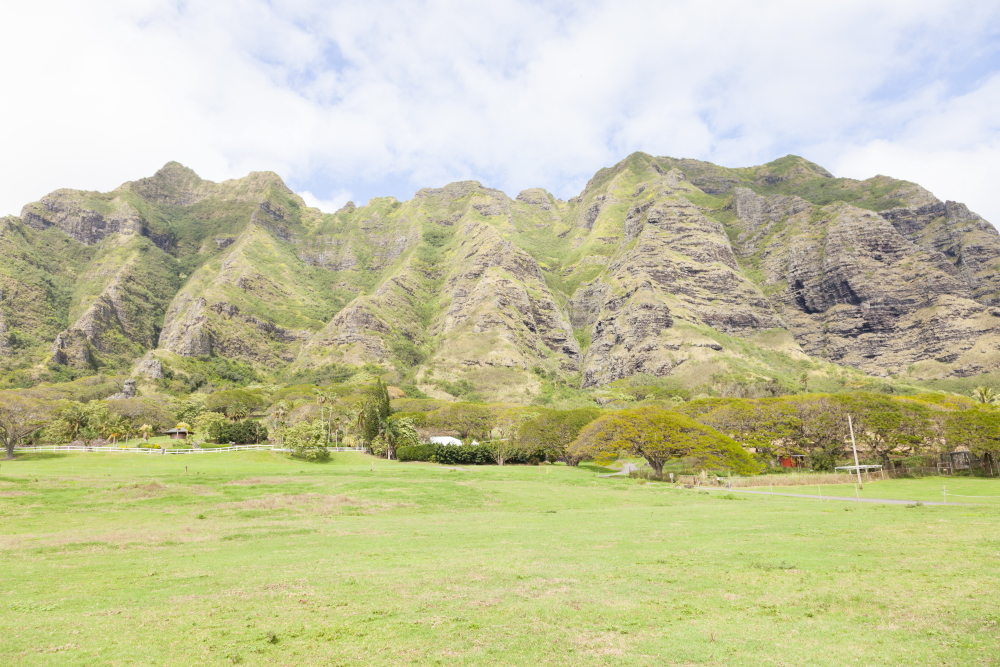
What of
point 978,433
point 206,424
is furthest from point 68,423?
point 978,433

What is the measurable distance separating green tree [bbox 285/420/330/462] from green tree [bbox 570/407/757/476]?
38924 millimetres

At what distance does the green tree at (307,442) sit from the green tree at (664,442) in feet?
128

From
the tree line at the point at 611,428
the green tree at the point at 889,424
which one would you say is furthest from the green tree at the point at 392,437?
the green tree at the point at 889,424

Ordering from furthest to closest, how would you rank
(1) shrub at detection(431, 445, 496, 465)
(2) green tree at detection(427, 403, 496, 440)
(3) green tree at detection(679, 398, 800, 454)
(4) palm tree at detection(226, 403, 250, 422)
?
(4) palm tree at detection(226, 403, 250, 422) → (2) green tree at detection(427, 403, 496, 440) → (1) shrub at detection(431, 445, 496, 465) → (3) green tree at detection(679, 398, 800, 454)

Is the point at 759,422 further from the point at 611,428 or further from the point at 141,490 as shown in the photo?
the point at 141,490

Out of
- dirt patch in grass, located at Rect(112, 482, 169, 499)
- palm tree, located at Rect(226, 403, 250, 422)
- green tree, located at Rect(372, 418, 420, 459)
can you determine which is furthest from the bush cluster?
palm tree, located at Rect(226, 403, 250, 422)

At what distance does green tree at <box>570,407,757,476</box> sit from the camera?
5909 cm

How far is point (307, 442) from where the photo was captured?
253 feet

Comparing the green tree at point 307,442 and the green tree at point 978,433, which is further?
the green tree at point 307,442

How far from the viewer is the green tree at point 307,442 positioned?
7544 cm

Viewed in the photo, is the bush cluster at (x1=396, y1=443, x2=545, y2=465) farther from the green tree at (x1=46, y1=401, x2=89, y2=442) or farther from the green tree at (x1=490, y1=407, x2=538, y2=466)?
the green tree at (x1=46, y1=401, x2=89, y2=442)

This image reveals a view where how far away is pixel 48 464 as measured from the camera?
5841 cm

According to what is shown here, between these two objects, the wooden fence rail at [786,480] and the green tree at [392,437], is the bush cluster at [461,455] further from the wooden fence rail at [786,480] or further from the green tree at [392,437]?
the wooden fence rail at [786,480]

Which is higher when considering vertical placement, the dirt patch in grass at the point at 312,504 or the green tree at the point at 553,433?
the green tree at the point at 553,433
